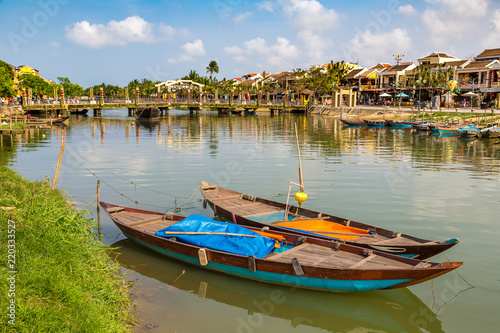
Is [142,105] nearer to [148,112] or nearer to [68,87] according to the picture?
[148,112]

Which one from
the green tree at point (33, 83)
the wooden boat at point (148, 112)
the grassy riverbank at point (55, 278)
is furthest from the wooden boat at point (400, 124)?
the green tree at point (33, 83)

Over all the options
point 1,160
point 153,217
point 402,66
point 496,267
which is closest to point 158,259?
point 153,217

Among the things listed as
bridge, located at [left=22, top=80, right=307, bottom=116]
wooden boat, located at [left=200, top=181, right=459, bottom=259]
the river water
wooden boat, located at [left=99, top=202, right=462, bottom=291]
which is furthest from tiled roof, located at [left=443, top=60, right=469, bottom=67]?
wooden boat, located at [left=99, top=202, right=462, bottom=291]

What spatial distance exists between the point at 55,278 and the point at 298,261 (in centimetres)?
521

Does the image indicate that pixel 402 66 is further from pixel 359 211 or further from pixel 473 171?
pixel 359 211

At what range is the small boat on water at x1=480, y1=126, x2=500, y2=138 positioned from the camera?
43.9 m

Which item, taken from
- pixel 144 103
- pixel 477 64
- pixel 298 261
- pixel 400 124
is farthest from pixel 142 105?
pixel 298 261

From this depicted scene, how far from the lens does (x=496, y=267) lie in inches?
449

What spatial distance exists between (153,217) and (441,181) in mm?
16244

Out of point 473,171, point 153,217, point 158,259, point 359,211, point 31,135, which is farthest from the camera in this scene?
point 31,135

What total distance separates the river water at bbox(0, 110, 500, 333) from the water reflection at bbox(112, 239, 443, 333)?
0.03 metres

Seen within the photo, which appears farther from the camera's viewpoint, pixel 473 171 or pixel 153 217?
pixel 473 171

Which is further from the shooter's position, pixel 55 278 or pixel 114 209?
pixel 114 209

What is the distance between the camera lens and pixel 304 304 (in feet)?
31.7
